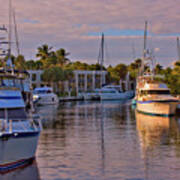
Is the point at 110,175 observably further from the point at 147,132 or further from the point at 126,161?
the point at 147,132

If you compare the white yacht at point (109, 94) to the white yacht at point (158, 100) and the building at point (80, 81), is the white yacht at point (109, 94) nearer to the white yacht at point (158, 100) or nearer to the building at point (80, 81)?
the building at point (80, 81)

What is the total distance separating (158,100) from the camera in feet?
160

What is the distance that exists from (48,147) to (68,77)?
9214 cm

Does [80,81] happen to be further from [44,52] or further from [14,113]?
[14,113]

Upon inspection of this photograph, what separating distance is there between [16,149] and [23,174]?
1.41 m

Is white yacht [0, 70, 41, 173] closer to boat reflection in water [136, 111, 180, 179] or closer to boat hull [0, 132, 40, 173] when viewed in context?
boat hull [0, 132, 40, 173]

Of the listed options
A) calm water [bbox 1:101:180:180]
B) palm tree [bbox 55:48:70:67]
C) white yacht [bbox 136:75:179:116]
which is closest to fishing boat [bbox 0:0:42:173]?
calm water [bbox 1:101:180:180]

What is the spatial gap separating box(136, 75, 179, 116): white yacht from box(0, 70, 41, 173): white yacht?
93.5ft

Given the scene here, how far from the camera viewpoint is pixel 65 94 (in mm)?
115938

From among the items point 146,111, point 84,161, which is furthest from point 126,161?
point 146,111

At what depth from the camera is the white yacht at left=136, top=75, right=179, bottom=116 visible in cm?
4846

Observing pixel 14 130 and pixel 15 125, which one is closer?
pixel 14 130

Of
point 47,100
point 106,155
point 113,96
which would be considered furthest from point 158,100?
point 113,96

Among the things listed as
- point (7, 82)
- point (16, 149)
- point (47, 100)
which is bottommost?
point (47, 100)
